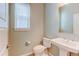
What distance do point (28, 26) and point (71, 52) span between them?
18.6 inches

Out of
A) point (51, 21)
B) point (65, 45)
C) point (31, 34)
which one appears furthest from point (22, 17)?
point (65, 45)

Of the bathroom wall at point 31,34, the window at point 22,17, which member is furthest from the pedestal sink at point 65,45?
the window at point 22,17

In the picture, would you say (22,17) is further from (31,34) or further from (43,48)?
(43,48)

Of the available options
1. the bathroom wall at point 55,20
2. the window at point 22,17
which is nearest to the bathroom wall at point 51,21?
the bathroom wall at point 55,20

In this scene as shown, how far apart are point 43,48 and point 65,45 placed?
8.5 inches

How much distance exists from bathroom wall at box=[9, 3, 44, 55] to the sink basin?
165 millimetres

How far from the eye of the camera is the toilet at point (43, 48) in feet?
3.85

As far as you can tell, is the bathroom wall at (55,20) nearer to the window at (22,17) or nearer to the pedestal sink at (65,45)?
the pedestal sink at (65,45)

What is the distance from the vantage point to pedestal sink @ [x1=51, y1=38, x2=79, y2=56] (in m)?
1.13

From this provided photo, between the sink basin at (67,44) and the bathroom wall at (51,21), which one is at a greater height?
the bathroom wall at (51,21)

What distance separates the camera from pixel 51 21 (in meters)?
1.23

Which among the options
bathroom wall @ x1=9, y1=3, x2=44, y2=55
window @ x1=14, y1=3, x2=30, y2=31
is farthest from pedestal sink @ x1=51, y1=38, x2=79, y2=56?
window @ x1=14, y1=3, x2=30, y2=31

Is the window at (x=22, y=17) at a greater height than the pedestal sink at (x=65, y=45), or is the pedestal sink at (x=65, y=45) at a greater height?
the window at (x=22, y=17)

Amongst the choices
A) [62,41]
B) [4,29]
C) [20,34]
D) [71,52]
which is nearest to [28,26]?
[20,34]
